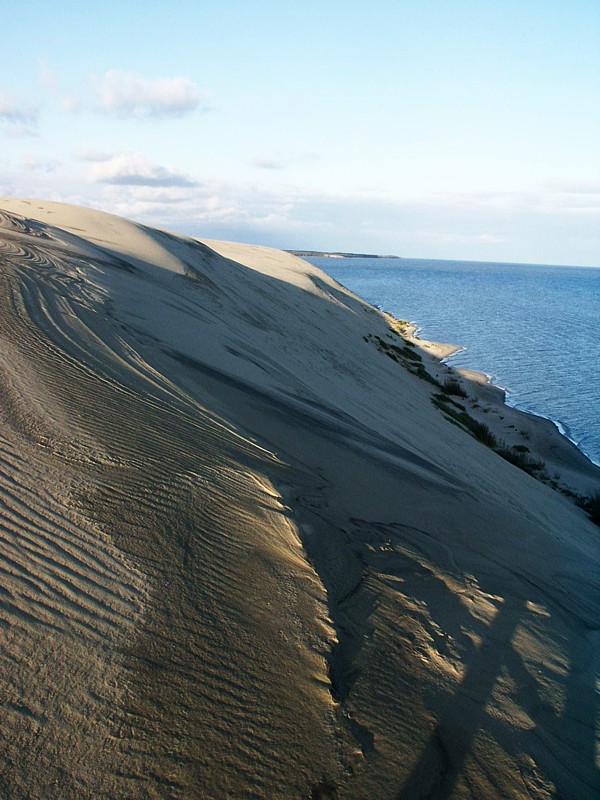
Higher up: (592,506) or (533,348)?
(533,348)

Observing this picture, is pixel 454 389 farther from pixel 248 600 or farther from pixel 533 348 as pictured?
pixel 248 600

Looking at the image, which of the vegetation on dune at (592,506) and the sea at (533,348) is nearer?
the vegetation on dune at (592,506)

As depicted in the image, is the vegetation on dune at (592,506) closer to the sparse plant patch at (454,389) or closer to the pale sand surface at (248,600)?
the pale sand surface at (248,600)

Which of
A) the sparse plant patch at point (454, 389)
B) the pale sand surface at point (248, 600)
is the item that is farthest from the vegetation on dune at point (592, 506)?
the sparse plant patch at point (454, 389)

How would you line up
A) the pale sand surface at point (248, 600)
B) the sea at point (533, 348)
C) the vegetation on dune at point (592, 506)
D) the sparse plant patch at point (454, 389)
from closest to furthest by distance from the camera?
the pale sand surface at point (248, 600) < the vegetation on dune at point (592, 506) < the sparse plant patch at point (454, 389) < the sea at point (533, 348)

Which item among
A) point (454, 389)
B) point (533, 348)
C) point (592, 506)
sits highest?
point (533, 348)

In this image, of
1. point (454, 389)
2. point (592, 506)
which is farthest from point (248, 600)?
point (454, 389)

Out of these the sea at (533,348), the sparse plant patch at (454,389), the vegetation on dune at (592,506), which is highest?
A: the sea at (533,348)

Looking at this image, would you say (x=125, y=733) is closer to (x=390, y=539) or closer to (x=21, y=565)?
(x=21, y=565)

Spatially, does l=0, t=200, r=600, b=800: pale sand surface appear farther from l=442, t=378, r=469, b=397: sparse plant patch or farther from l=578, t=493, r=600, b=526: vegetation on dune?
l=442, t=378, r=469, b=397: sparse plant patch

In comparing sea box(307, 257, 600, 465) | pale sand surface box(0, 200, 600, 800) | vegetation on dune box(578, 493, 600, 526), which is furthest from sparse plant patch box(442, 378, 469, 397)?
pale sand surface box(0, 200, 600, 800)
